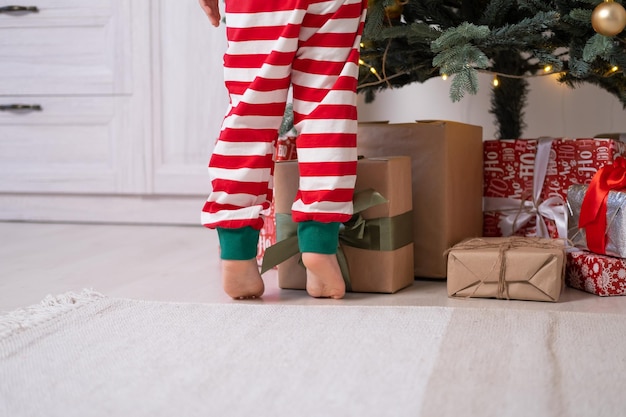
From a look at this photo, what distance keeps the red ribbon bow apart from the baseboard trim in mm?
1066

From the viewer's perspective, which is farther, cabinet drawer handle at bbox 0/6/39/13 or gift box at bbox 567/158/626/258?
cabinet drawer handle at bbox 0/6/39/13

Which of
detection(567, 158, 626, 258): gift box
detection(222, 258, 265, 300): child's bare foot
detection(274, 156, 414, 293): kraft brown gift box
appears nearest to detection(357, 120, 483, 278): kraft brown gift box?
detection(274, 156, 414, 293): kraft brown gift box

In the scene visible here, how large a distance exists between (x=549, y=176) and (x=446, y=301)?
0.41 m

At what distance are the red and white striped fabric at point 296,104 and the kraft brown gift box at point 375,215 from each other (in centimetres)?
9

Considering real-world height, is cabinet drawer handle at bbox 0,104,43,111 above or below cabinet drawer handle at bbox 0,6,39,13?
below

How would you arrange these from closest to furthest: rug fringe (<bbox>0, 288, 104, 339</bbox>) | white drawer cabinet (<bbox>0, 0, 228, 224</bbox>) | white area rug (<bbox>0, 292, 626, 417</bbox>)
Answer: white area rug (<bbox>0, 292, 626, 417</bbox>), rug fringe (<bbox>0, 288, 104, 339</bbox>), white drawer cabinet (<bbox>0, 0, 228, 224</bbox>)

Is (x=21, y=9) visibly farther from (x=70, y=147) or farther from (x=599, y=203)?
(x=599, y=203)

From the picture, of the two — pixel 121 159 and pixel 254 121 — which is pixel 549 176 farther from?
pixel 121 159

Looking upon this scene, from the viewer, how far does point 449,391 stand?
0.72 meters

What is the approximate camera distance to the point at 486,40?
1.25 meters

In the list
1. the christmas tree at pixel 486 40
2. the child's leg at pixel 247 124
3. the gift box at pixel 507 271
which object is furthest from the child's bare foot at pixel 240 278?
the christmas tree at pixel 486 40

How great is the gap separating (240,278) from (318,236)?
14cm

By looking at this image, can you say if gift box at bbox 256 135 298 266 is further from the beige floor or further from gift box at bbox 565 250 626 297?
gift box at bbox 565 250 626 297

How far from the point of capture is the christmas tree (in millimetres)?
1146
